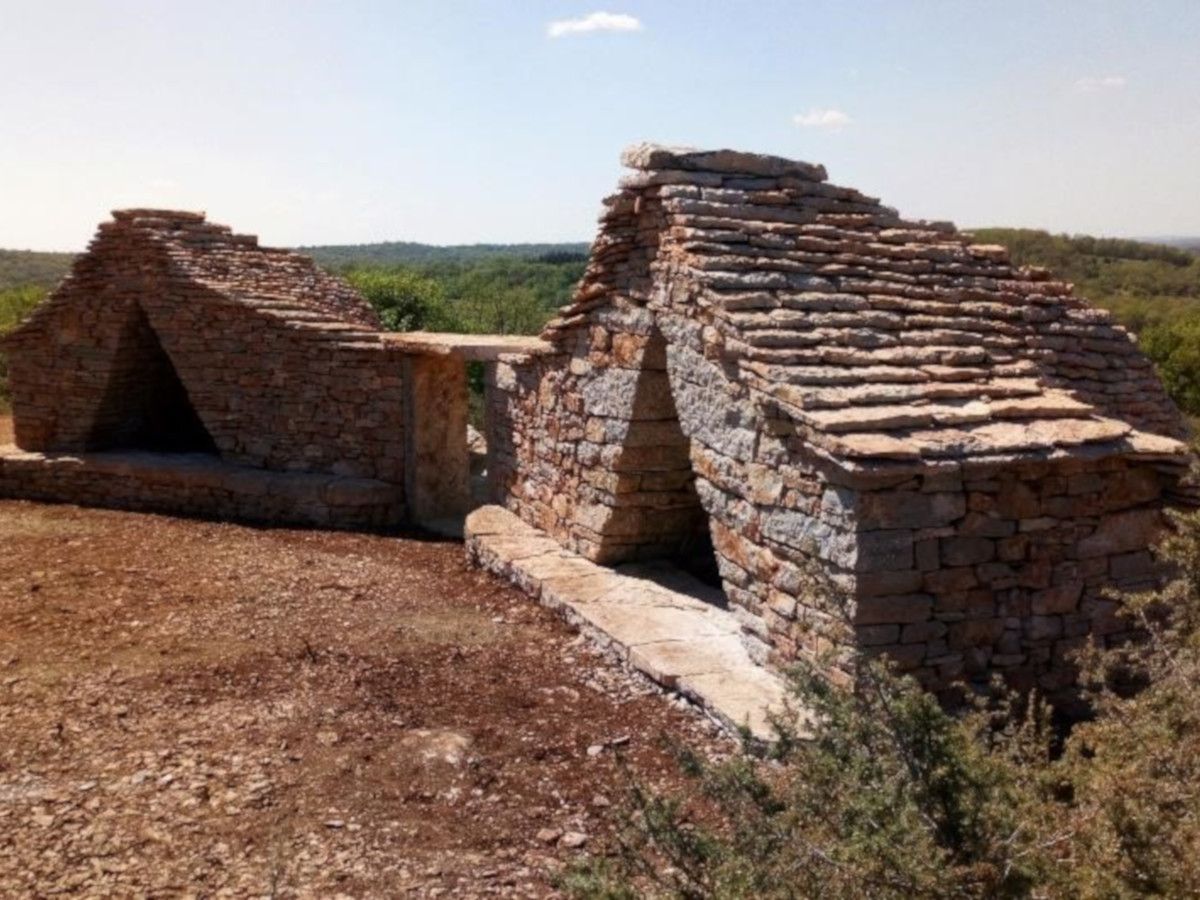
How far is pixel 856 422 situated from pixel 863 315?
1205 millimetres

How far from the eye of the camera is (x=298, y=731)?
5625 millimetres

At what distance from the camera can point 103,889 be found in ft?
13.8

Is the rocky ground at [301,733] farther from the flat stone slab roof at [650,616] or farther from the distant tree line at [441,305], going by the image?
the distant tree line at [441,305]

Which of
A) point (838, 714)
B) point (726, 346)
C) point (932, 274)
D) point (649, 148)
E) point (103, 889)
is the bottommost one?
point (103, 889)

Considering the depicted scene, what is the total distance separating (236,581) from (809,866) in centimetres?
648

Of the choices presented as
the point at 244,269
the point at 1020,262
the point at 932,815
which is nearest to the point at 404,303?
the point at 244,269

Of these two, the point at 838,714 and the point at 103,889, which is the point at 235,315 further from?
the point at 838,714

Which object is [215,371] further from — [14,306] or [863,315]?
[14,306]

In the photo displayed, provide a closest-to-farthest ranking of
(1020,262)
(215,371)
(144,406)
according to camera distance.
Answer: (215,371) → (144,406) → (1020,262)

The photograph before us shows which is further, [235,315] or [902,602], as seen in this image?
[235,315]

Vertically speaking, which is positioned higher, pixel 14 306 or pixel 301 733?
pixel 14 306

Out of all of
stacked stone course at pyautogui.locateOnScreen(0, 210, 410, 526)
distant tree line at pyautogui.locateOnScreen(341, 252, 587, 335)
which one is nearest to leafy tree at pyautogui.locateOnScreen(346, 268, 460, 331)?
distant tree line at pyautogui.locateOnScreen(341, 252, 587, 335)

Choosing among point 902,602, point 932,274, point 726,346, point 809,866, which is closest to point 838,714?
point 809,866

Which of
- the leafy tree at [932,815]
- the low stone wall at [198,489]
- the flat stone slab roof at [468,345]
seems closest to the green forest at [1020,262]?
the low stone wall at [198,489]
